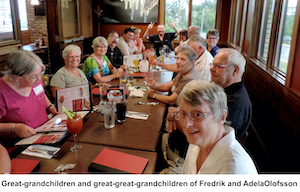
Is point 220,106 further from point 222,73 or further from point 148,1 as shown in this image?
point 148,1

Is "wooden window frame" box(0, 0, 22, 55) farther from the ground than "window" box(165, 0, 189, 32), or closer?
closer

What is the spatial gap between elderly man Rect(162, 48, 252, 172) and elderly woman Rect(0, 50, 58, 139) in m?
1.10

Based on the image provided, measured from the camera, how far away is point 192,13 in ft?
24.6

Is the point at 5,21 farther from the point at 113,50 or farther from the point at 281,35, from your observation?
the point at 281,35

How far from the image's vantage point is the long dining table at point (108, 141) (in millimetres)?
1233

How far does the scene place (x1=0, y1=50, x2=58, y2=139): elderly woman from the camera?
1.53 metres

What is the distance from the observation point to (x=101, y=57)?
10.8 feet

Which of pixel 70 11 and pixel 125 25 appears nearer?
pixel 70 11

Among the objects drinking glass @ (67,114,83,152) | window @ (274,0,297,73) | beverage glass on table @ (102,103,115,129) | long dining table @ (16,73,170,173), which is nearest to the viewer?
long dining table @ (16,73,170,173)

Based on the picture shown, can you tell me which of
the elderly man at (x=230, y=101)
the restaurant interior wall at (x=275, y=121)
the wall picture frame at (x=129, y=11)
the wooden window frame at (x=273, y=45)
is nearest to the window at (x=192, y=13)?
the wall picture frame at (x=129, y=11)

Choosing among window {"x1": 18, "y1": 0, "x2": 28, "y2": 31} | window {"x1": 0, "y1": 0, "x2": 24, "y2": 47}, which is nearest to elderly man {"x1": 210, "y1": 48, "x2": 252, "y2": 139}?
window {"x1": 0, "y1": 0, "x2": 24, "y2": 47}

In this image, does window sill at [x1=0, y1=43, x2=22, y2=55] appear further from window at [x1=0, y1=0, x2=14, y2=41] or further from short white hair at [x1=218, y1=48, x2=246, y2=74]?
short white hair at [x1=218, y1=48, x2=246, y2=74]

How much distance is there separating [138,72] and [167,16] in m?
4.73
